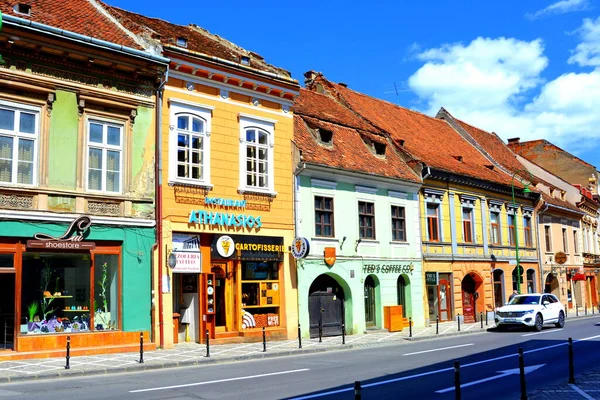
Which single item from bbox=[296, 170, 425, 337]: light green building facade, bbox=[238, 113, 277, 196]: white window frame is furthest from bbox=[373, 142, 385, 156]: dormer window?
bbox=[238, 113, 277, 196]: white window frame

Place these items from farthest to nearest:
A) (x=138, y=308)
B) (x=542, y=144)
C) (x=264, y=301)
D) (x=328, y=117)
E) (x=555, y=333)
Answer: (x=542, y=144) < (x=328, y=117) < (x=555, y=333) < (x=264, y=301) < (x=138, y=308)

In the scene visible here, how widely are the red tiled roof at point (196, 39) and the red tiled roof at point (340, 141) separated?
3.18m

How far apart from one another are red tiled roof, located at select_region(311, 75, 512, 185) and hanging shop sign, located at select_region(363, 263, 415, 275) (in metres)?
5.56

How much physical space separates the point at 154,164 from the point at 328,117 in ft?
38.4

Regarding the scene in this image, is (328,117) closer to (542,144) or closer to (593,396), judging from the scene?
(593,396)

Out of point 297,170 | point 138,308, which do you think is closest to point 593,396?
point 138,308

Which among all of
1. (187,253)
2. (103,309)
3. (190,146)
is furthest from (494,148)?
(103,309)

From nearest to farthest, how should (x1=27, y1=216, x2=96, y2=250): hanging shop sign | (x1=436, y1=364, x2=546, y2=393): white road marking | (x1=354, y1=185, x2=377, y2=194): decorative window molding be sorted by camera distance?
(x1=436, y1=364, x2=546, y2=393): white road marking
(x1=27, y1=216, x2=96, y2=250): hanging shop sign
(x1=354, y1=185, x2=377, y2=194): decorative window molding

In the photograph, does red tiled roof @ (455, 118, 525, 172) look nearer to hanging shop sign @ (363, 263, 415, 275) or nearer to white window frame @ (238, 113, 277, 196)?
hanging shop sign @ (363, 263, 415, 275)

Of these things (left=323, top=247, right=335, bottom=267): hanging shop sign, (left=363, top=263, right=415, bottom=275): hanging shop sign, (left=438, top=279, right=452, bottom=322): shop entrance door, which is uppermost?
(left=323, top=247, right=335, bottom=267): hanging shop sign

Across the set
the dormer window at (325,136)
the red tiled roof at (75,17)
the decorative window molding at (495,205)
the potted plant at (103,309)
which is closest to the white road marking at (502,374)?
the potted plant at (103,309)

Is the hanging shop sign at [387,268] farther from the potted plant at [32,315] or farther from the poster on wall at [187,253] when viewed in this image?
the potted plant at [32,315]

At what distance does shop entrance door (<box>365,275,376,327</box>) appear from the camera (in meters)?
28.3

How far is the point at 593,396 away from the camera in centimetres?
1089
